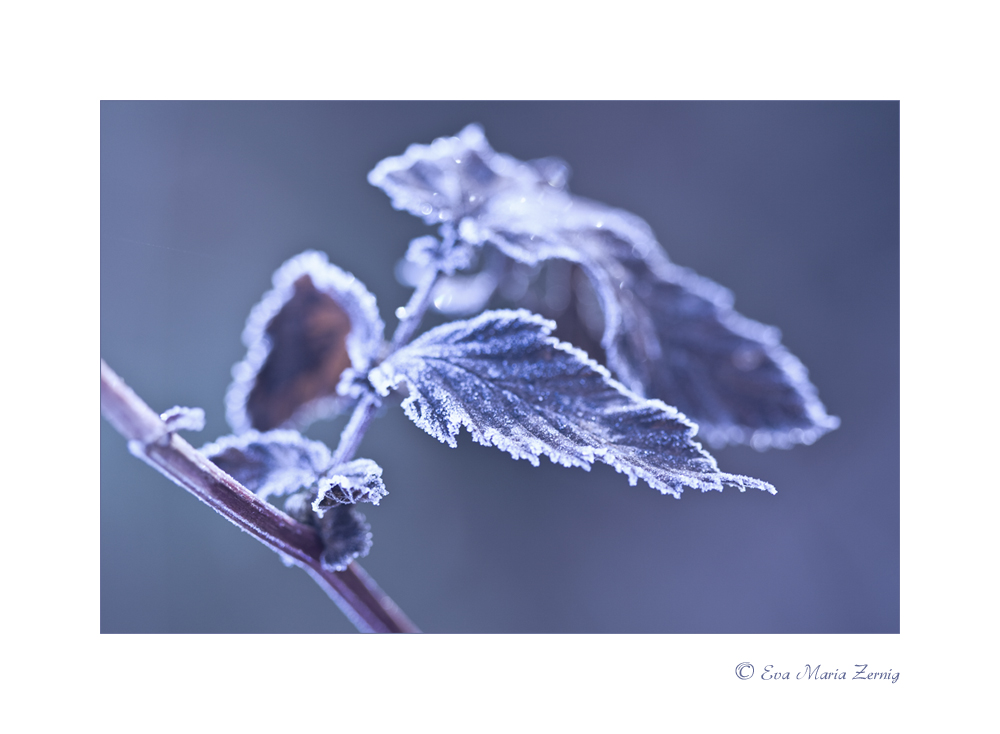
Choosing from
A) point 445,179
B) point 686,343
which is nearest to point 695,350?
point 686,343

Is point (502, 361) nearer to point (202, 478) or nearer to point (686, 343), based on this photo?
point (202, 478)

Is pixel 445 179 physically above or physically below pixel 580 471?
above

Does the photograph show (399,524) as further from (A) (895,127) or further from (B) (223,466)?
(A) (895,127)

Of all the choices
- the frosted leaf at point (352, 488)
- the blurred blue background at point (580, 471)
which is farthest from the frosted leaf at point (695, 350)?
the blurred blue background at point (580, 471)

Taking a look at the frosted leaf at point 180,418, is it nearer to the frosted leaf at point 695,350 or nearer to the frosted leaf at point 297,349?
the frosted leaf at point 297,349

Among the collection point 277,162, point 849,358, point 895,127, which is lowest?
point 849,358
